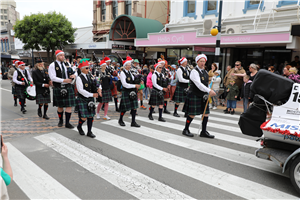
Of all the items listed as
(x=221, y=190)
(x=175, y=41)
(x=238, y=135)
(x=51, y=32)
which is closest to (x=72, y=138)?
(x=221, y=190)

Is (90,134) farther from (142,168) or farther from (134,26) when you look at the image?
(134,26)

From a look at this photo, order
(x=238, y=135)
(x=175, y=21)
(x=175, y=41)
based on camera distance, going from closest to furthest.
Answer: (x=238, y=135), (x=175, y=41), (x=175, y=21)

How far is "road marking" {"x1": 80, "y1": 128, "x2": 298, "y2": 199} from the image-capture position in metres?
3.23

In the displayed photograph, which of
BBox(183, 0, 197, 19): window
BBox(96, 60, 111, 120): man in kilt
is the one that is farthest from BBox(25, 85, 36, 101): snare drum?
BBox(183, 0, 197, 19): window

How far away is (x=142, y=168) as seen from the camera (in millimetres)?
3988

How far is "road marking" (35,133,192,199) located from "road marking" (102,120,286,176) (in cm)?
167

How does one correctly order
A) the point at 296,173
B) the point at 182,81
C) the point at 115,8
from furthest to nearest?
the point at 115,8, the point at 182,81, the point at 296,173

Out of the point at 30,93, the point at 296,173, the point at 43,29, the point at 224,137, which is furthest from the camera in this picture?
the point at 43,29

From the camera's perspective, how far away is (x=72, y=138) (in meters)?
5.51

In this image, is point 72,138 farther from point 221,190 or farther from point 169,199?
point 221,190

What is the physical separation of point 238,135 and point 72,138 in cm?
435

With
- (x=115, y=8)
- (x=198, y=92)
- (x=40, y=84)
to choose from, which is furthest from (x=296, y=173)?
(x=115, y=8)

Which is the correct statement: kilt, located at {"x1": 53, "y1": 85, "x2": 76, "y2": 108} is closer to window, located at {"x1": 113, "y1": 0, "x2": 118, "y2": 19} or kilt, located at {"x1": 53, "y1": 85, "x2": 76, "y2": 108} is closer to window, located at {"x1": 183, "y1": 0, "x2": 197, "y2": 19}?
window, located at {"x1": 183, "y1": 0, "x2": 197, "y2": 19}

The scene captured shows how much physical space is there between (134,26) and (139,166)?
1763 centimetres
